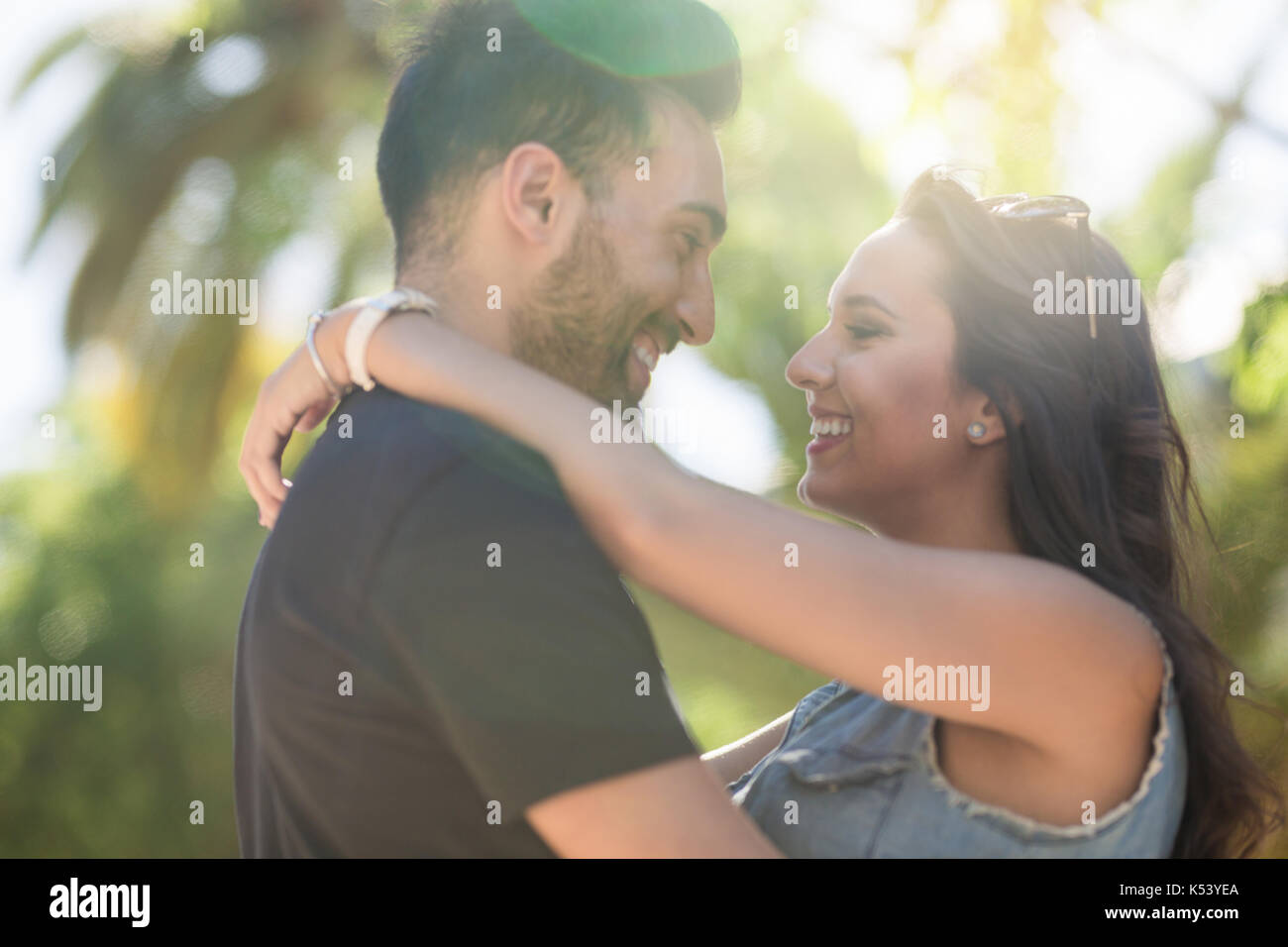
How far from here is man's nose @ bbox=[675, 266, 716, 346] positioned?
2.56 m

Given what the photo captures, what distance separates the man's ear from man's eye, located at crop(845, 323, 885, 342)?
0.84 meters

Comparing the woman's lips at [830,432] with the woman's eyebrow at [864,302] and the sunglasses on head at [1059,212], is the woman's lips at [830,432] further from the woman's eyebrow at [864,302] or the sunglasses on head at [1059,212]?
the sunglasses on head at [1059,212]

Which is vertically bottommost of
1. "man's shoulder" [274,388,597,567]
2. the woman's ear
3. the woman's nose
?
"man's shoulder" [274,388,597,567]

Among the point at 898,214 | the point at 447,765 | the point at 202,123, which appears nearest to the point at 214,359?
the point at 202,123

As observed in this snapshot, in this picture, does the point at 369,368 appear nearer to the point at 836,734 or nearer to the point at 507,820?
Answer: the point at 507,820

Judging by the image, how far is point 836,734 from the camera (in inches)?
103

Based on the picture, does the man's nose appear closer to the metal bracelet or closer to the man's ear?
the man's ear

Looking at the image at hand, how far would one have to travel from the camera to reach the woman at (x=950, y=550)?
2037 millimetres

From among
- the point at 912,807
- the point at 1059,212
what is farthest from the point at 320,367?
the point at 1059,212

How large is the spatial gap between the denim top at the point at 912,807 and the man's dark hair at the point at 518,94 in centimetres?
128

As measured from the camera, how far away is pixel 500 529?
1.70 meters

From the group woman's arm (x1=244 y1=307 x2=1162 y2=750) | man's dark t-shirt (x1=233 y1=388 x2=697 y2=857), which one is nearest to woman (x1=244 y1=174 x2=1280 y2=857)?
woman's arm (x1=244 y1=307 x2=1162 y2=750)

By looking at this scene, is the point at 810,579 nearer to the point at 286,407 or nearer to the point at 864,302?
the point at 864,302
